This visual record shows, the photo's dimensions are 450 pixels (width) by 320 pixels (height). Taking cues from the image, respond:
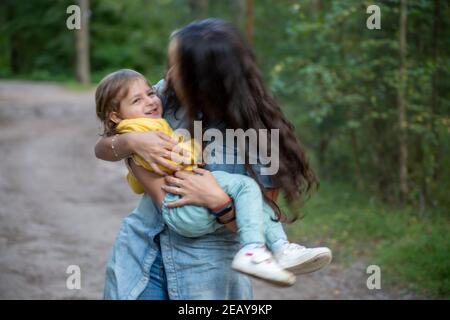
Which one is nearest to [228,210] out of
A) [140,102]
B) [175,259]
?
[175,259]

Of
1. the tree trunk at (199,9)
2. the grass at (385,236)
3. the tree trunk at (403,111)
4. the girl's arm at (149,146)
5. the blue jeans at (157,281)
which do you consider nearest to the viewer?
the girl's arm at (149,146)

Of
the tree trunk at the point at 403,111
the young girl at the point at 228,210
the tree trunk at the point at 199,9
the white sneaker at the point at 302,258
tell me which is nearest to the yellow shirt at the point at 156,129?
the young girl at the point at 228,210

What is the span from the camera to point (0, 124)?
1312cm

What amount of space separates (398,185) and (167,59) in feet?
17.5

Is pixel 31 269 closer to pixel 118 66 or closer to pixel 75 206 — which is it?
pixel 75 206

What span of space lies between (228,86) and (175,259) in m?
0.66

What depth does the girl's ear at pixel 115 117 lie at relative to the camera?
8.21 ft

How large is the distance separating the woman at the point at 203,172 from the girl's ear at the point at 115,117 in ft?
0.29

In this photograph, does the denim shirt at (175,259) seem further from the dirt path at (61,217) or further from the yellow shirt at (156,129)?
the dirt path at (61,217)

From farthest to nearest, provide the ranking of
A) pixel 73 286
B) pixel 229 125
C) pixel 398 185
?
pixel 398 185 < pixel 73 286 < pixel 229 125

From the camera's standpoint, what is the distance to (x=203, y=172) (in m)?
2.25

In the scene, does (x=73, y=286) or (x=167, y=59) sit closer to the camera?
(x=167, y=59)

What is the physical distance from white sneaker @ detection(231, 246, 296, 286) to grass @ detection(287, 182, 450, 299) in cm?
316

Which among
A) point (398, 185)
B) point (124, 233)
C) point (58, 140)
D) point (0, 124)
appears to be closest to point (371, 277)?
point (398, 185)
